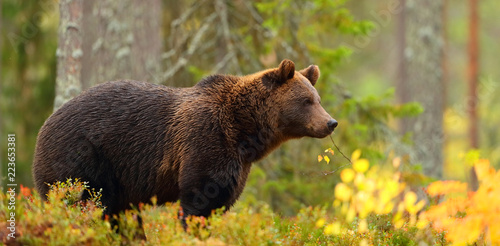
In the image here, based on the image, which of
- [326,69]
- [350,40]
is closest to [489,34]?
[350,40]

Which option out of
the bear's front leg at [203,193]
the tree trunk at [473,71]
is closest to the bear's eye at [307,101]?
the bear's front leg at [203,193]

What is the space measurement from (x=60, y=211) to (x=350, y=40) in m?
19.3

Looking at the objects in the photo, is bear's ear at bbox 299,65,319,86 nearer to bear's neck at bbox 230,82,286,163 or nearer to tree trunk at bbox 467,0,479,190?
bear's neck at bbox 230,82,286,163

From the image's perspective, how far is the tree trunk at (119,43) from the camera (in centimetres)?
863

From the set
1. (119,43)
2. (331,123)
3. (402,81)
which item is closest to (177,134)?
(331,123)

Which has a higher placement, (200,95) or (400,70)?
(200,95)

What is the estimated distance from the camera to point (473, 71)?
61.9 feet

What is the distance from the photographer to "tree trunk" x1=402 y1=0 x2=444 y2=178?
13508mm

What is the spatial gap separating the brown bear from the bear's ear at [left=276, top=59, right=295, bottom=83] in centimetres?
1

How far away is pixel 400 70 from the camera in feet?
50.6

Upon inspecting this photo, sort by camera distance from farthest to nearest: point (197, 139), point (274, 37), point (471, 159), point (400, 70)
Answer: point (400, 70) < point (274, 37) < point (471, 159) < point (197, 139)

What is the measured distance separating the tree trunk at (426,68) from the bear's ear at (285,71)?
27.3 feet

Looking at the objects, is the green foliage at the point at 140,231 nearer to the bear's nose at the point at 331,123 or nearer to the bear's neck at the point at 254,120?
the bear's neck at the point at 254,120

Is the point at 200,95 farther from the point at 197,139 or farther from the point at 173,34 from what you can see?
the point at 173,34
